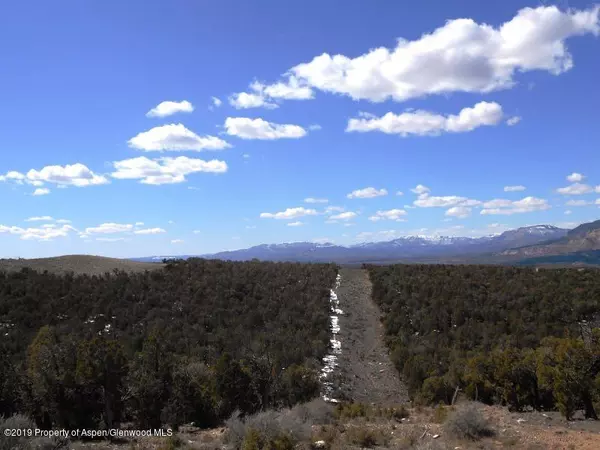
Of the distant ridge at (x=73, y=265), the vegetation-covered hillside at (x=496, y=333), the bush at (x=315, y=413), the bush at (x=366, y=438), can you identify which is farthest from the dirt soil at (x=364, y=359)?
the distant ridge at (x=73, y=265)

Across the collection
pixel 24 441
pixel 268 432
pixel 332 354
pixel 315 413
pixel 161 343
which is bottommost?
pixel 332 354

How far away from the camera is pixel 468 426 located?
46.9 feet

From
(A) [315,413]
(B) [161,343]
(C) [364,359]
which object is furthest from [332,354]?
(A) [315,413]

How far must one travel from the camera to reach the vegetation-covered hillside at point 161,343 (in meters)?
17.6

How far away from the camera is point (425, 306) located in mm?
44062

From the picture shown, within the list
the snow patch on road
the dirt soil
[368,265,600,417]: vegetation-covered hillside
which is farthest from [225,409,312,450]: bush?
the dirt soil

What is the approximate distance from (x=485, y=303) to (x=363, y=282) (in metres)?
20.6

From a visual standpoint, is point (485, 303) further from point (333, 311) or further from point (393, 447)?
point (393, 447)

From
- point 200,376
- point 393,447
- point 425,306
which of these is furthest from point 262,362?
point 425,306

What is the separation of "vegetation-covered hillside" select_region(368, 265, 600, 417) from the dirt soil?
40.7 inches

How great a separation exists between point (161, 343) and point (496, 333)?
24756mm

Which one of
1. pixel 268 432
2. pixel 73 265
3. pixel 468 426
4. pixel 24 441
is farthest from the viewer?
pixel 73 265

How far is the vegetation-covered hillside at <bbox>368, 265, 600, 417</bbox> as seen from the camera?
56.8 ft

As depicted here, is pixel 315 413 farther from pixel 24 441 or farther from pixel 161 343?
pixel 161 343
